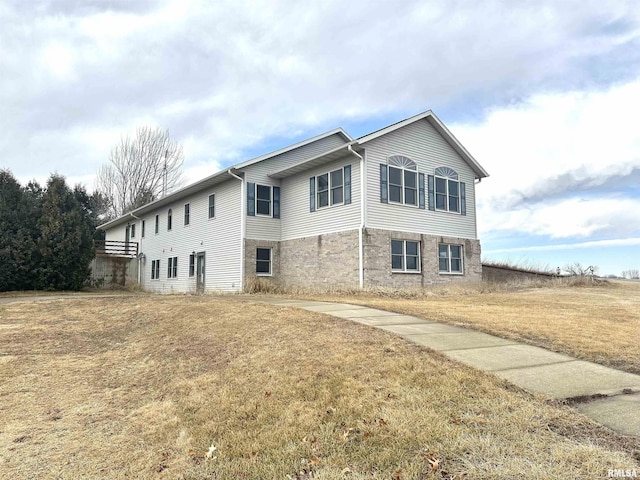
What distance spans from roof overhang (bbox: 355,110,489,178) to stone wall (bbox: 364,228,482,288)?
3.26m

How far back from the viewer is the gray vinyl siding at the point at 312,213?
1747 cm

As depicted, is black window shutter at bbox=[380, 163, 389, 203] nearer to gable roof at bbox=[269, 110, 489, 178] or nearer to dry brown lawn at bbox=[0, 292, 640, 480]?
gable roof at bbox=[269, 110, 489, 178]

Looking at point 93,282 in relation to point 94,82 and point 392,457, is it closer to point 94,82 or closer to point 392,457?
point 94,82

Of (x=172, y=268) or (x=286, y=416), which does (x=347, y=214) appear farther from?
(x=286, y=416)

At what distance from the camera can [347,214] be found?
17688 millimetres

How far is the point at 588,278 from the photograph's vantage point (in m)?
21.3

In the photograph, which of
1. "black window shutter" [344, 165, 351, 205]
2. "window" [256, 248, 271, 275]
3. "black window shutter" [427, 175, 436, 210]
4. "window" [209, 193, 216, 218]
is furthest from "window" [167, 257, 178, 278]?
"black window shutter" [427, 175, 436, 210]

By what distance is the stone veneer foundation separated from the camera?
1708cm

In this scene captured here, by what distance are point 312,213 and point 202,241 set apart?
Result: 22.9 feet

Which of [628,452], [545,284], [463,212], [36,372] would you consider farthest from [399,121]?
[628,452]

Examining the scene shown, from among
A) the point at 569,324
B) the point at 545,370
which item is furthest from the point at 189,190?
the point at 545,370

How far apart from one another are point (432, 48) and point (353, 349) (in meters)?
9.82

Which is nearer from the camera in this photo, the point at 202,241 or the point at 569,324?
the point at 569,324

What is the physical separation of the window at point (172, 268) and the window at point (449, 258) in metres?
14.7
